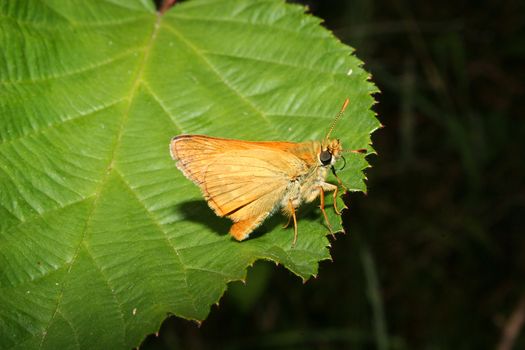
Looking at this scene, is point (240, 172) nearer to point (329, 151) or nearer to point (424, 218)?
point (329, 151)

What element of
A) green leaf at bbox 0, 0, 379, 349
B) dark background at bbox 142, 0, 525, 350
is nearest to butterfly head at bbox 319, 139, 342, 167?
green leaf at bbox 0, 0, 379, 349

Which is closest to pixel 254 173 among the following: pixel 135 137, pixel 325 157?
pixel 325 157

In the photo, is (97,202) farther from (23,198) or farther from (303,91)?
(303,91)

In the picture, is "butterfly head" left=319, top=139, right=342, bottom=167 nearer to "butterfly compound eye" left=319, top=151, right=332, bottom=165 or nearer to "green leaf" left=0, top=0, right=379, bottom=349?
"butterfly compound eye" left=319, top=151, right=332, bottom=165

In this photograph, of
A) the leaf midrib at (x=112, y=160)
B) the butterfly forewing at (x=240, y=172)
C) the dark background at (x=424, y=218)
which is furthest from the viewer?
the dark background at (x=424, y=218)

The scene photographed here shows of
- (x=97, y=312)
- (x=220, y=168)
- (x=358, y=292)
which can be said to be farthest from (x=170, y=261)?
(x=358, y=292)

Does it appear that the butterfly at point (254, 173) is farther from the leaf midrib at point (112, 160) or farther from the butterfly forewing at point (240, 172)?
the leaf midrib at point (112, 160)

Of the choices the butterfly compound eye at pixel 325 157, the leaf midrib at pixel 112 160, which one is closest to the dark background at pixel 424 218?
the leaf midrib at pixel 112 160
